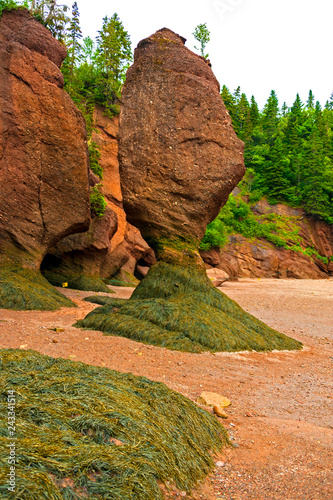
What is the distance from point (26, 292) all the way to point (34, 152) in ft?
13.6

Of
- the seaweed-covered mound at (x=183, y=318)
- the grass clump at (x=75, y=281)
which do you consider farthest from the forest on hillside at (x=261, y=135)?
the seaweed-covered mound at (x=183, y=318)

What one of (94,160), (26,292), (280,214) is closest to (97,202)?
(94,160)

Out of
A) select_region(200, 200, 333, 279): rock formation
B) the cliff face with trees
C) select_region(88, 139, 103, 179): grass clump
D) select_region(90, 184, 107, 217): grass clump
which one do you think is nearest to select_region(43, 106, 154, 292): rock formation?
select_region(90, 184, 107, 217): grass clump

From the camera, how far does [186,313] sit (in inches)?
271

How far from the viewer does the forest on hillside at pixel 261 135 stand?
25.2 m

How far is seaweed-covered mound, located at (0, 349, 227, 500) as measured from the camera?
181cm

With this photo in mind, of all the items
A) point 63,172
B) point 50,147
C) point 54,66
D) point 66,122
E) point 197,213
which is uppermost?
point 54,66

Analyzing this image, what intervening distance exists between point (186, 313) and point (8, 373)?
14.2 feet

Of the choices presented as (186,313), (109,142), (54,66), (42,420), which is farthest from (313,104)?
(42,420)

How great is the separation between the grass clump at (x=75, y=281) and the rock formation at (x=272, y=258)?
14.0 meters

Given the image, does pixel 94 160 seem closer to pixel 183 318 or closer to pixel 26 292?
pixel 26 292

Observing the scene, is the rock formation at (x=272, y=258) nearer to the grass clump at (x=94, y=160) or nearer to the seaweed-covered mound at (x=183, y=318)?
the grass clump at (x=94, y=160)

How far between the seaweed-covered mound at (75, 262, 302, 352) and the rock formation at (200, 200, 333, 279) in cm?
1925

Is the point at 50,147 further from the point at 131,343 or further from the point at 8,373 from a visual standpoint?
the point at 8,373
